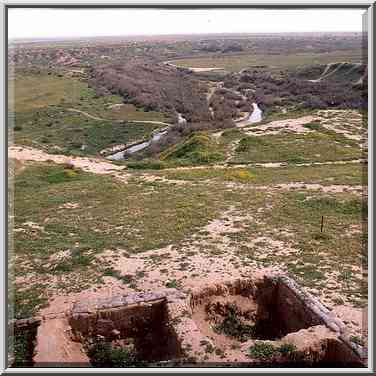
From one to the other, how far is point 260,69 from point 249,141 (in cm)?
5883

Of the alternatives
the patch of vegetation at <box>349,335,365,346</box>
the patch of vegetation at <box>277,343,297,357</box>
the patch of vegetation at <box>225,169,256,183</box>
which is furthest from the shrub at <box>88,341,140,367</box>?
the patch of vegetation at <box>225,169,256,183</box>

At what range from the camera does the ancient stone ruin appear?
27.5 ft

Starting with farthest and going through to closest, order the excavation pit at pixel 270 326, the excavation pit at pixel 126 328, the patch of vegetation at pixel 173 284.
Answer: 1. the patch of vegetation at pixel 173 284
2. the excavation pit at pixel 126 328
3. the excavation pit at pixel 270 326

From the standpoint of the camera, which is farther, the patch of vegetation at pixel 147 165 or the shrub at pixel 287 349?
the patch of vegetation at pixel 147 165

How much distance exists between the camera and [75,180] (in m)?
21.8

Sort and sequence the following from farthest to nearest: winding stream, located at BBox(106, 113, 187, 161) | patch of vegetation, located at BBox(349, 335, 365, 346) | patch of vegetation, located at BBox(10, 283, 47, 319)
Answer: winding stream, located at BBox(106, 113, 187, 161) < patch of vegetation, located at BBox(10, 283, 47, 319) < patch of vegetation, located at BBox(349, 335, 365, 346)

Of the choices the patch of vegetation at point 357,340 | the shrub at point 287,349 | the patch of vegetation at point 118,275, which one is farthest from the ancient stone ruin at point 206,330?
the patch of vegetation at point 118,275

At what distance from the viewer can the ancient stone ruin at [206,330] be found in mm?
8391

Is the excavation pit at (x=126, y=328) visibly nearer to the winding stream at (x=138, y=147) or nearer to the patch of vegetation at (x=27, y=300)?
the patch of vegetation at (x=27, y=300)

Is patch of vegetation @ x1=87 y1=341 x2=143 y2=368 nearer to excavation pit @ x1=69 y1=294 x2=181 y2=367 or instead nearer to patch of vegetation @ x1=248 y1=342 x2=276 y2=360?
excavation pit @ x1=69 y1=294 x2=181 y2=367

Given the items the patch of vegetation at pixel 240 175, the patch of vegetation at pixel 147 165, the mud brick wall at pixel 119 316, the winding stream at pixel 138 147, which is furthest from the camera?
the winding stream at pixel 138 147

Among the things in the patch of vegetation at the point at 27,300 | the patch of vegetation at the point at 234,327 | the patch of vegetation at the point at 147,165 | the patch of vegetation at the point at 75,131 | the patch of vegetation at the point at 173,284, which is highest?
the patch of vegetation at the point at 75,131

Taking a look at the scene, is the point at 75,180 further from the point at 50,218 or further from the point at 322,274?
the point at 322,274

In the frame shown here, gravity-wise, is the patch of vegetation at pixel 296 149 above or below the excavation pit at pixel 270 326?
above
